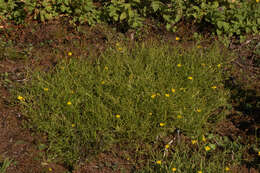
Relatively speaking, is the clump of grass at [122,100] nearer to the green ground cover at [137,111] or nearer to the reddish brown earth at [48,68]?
the green ground cover at [137,111]

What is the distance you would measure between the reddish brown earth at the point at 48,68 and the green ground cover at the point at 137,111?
10cm

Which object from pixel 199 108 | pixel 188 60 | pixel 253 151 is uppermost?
pixel 188 60

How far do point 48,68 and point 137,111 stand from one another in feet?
5.08

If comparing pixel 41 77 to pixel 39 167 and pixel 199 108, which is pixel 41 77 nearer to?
pixel 39 167

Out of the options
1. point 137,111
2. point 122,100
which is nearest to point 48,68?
point 122,100

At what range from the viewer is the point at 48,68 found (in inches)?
162

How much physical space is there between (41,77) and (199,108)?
1939mm

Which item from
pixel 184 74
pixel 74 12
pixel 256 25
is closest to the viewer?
pixel 184 74

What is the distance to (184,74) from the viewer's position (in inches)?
146

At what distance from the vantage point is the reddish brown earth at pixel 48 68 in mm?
A: 2969

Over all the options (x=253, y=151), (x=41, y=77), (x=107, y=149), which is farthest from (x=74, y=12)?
(x=253, y=151)

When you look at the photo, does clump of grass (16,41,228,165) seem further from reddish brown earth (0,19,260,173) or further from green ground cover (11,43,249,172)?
reddish brown earth (0,19,260,173)

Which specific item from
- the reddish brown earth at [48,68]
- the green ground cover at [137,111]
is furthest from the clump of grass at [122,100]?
the reddish brown earth at [48,68]

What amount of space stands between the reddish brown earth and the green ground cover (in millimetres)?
102
